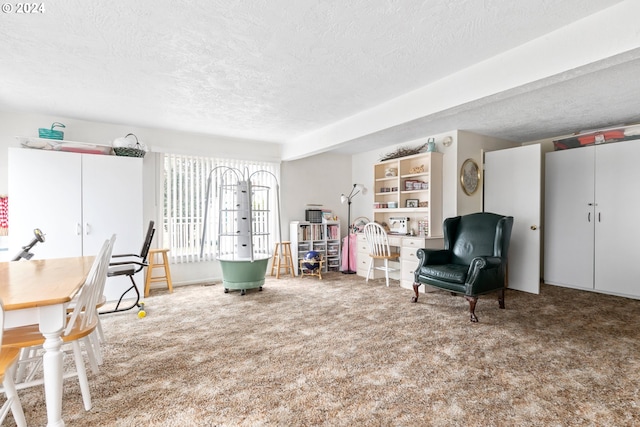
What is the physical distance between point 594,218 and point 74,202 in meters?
6.72

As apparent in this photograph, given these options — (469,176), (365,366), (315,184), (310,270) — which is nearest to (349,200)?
(315,184)

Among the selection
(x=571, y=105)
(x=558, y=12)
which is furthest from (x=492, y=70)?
(x=571, y=105)

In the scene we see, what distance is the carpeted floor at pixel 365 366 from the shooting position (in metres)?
1.78

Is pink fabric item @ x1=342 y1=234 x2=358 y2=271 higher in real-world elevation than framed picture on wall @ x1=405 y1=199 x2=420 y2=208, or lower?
lower

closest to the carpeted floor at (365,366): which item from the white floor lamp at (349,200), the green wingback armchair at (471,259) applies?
the green wingback armchair at (471,259)

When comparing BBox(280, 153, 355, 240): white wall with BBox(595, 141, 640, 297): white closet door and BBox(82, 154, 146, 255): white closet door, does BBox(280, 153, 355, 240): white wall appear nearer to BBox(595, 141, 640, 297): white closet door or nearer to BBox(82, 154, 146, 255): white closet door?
BBox(82, 154, 146, 255): white closet door

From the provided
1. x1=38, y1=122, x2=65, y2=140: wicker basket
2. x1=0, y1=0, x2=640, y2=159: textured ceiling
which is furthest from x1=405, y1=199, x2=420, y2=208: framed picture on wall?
x1=38, y1=122, x2=65, y2=140: wicker basket

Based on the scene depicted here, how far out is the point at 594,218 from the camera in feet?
14.5

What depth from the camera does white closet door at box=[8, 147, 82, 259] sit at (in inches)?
139

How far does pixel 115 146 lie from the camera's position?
413cm

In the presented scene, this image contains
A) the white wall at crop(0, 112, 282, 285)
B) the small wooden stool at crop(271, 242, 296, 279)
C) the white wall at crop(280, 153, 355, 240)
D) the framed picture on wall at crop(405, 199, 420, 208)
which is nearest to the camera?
the white wall at crop(0, 112, 282, 285)

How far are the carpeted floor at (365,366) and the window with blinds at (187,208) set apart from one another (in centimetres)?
128

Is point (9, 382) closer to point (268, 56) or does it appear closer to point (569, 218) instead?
point (268, 56)

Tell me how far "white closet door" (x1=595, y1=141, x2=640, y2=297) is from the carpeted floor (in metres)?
0.43
